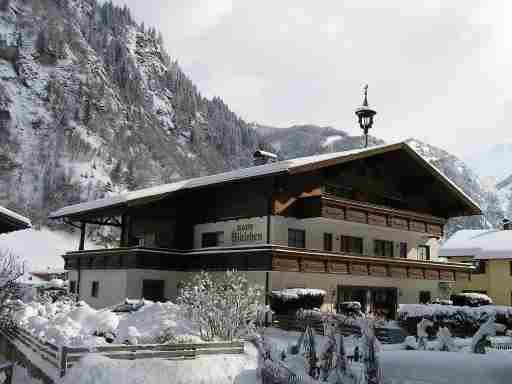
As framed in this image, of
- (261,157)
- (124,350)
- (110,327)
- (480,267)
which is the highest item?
(261,157)

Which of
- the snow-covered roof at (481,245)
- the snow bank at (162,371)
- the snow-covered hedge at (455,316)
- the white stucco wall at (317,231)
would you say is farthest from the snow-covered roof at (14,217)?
the snow-covered roof at (481,245)

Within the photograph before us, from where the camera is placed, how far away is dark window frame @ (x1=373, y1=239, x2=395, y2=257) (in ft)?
106

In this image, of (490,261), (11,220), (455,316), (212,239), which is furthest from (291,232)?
(490,261)

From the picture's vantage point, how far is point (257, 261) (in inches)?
997

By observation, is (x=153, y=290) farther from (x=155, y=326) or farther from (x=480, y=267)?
(x=480, y=267)

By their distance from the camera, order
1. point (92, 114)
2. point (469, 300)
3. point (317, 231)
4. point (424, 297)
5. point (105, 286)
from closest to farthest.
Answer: point (469, 300), point (317, 231), point (105, 286), point (424, 297), point (92, 114)

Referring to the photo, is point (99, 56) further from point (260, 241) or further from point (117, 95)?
point (260, 241)

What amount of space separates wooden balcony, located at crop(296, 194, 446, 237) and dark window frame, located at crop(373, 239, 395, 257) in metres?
1.68

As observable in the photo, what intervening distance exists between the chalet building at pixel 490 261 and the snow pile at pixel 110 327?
25437 millimetres

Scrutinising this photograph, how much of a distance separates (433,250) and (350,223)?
31.3 ft

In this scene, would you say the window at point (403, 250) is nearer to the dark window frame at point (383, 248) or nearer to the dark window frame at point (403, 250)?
the dark window frame at point (403, 250)

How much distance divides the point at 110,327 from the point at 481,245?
33.4 metres

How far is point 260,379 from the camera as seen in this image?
37.3 ft

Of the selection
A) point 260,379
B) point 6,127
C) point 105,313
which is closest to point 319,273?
point 105,313
